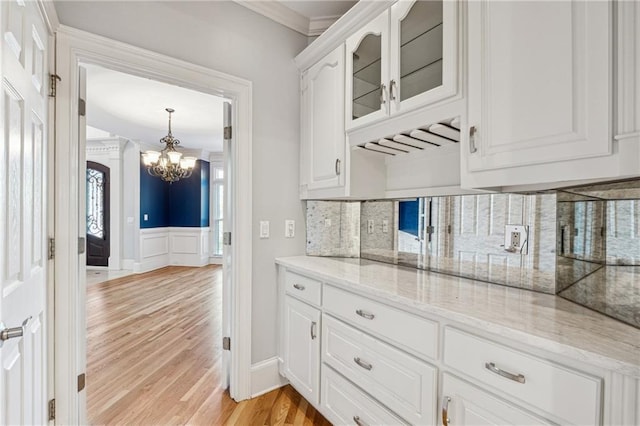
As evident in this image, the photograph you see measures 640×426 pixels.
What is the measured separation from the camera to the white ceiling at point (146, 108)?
3.49 m

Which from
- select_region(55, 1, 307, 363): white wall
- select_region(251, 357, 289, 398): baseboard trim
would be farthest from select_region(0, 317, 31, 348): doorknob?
select_region(251, 357, 289, 398): baseboard trim

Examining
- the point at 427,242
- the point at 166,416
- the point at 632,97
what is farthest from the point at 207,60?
the point at 166,416

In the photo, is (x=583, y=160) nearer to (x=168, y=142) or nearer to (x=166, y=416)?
(x=166, y=416)

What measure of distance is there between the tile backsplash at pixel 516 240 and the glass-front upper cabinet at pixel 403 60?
61 centimetres

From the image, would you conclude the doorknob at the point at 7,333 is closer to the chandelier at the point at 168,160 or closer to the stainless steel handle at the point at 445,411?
the stainless steel handle at the point at 445,411

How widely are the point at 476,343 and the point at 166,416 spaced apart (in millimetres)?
1866

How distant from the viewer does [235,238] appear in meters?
2.12

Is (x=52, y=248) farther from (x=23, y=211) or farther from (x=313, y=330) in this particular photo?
(x=313, y=330)

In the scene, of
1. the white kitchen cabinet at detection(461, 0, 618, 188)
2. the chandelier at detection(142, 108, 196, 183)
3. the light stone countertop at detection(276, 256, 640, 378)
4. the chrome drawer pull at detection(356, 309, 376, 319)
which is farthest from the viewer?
the chandelier at detection(142, 108, 196, 183)

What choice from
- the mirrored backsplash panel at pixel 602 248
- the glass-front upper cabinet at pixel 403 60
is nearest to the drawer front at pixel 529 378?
the mirrored backsplash panel at pixel 602 248

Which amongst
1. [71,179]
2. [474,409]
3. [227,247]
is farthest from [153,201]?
[474,409]

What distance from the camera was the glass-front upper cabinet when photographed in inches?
54.3

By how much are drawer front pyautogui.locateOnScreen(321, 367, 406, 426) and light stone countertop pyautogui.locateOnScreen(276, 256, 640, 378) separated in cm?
49

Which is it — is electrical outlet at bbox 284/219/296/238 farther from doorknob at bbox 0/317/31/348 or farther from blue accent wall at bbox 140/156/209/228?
blue accent wall at bbox 140/156/209/228
